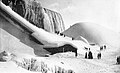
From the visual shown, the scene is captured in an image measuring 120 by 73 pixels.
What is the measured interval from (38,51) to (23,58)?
25.1 feet

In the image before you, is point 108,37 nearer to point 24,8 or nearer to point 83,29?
point 83,29

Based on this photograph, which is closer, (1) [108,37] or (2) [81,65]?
(2) [81,65]

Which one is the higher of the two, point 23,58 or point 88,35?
point 88,35

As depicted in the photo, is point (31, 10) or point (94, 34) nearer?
point (31, 10)

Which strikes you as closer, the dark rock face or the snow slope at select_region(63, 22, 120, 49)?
the dark rock face

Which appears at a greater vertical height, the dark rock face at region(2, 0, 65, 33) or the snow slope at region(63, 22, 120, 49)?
the dark rock face at region(2, 0, 65, 33)

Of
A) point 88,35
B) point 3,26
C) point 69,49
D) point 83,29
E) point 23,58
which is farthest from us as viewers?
point 83,29

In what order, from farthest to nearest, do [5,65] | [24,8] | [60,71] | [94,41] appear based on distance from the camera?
[94,41] → [24,8] → [60,71] → [5,65]

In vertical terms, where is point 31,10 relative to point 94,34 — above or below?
above

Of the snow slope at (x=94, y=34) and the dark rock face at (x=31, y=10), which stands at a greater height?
the dark rock face at (x=31, y=10)

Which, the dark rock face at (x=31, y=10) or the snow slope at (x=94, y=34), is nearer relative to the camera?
the dark rock face at (x=31, y=10)

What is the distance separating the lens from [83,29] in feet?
174

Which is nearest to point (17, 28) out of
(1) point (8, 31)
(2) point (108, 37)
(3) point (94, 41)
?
(1) point (8, 31)

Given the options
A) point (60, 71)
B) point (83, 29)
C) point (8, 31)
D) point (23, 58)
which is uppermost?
point (83, 29)
